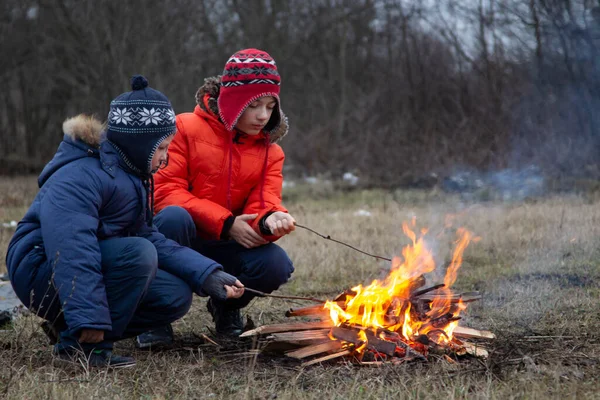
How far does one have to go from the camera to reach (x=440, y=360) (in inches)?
132

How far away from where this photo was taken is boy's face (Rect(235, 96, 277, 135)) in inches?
159

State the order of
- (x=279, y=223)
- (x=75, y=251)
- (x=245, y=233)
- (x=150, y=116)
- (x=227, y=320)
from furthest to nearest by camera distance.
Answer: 1. (x=227, y=320)
2. (x=245, y=233)
3. (x=279, y=223)
4. (x=150, y=116)
5. (x=75, y=251)

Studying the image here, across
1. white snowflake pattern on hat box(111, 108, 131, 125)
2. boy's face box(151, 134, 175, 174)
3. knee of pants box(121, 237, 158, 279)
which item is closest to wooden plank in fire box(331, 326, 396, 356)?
knee of pants box(121, 237, 158, 279)

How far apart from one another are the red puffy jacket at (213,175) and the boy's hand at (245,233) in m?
0.04

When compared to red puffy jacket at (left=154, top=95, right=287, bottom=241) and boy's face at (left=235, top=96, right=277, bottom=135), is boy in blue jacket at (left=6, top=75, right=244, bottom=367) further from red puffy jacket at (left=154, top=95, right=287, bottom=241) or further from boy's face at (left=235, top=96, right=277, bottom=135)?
boy's face at (left=235, top=96, right=277, bottom=135)

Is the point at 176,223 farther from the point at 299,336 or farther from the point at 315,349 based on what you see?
the point at 315,349

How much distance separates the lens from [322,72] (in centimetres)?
2086

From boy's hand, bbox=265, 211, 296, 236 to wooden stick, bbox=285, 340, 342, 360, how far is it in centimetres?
66

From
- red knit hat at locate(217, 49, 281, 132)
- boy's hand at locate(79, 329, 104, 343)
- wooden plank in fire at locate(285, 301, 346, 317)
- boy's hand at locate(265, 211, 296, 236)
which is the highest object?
red knit hat at locate(217, 49, 281, 132)

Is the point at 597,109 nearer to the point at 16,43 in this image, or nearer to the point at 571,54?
the point at 571,54

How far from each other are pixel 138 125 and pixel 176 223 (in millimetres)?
670

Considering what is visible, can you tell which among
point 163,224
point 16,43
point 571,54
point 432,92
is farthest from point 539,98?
point 16,43

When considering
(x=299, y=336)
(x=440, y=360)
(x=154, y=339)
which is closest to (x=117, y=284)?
(x=154, y=339)

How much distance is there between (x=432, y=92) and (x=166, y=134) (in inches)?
524
